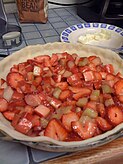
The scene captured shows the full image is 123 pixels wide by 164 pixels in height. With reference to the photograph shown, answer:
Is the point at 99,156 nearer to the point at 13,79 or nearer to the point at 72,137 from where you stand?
the point at 72,137

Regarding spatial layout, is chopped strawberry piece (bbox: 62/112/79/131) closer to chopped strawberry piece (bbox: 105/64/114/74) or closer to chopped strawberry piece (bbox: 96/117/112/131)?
chopped strawberry piece (bbox: 96/117/112/131)

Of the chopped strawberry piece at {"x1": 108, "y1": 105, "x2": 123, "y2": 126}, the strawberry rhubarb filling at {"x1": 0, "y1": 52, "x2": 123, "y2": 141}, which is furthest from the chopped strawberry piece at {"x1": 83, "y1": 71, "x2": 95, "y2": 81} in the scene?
the chopped strawberry piece at {"x1": 108, "y1": 105, "x2": 123, "y2": 126}

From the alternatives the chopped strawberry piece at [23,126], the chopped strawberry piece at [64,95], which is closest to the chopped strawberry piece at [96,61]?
the chopped strawberry piece at [64,95]

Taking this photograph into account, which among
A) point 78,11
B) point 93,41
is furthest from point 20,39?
point 78,11

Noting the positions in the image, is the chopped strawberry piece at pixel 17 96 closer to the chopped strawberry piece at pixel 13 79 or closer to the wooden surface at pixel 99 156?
the chopped strawberry piece at pixel 13 79

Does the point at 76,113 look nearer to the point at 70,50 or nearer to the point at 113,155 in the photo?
the point at 113,155

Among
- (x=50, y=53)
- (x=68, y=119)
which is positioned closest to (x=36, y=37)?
(x=50, y=53)

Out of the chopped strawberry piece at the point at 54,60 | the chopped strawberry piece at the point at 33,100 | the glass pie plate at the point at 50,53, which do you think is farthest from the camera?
the chopped strawberry piece at the point at 54,60
